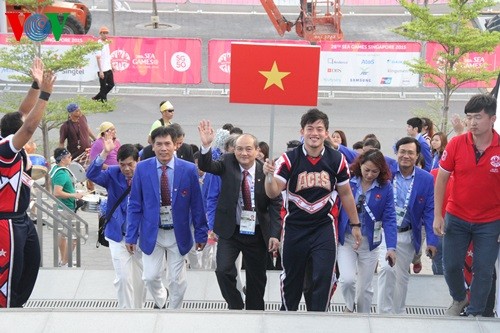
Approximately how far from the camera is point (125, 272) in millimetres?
9398

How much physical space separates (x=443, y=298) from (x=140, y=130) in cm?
1214

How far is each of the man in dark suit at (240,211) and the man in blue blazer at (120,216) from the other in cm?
84

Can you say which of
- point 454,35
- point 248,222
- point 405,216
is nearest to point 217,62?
Result: point 454,35

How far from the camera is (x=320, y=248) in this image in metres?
8.48

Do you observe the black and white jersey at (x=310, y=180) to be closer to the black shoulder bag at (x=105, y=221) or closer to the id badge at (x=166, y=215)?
the id badge at (x=166, y=215)

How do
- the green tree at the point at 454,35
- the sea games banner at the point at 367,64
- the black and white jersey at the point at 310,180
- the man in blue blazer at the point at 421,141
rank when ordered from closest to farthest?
the black and white jersey at the point at 310,180
the man in blue blazer at the point at 421,141
the green tree at the point at 454,35
the sea games banner at the point at 367,64

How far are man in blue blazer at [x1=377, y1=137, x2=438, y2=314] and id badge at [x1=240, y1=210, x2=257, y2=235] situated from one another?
123 centimetres

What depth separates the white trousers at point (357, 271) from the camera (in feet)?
29.2

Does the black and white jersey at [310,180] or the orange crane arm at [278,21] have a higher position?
the orange crane arm at [278,21]

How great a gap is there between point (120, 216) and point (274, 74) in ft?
6.53

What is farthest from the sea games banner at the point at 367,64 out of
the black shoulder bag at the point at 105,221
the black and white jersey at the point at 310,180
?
the black and white jersey at the point at 310,180

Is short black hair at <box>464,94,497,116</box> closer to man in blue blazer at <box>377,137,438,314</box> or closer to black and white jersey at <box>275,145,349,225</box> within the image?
black and white jersey at <box>275,145,349,225</box>

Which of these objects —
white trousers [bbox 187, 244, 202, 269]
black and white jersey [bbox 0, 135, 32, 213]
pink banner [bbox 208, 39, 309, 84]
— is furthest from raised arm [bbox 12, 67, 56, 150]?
pink banner [bbox 208, 39, 309, 84]

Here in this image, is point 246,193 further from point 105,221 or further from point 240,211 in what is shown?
point 105,221
